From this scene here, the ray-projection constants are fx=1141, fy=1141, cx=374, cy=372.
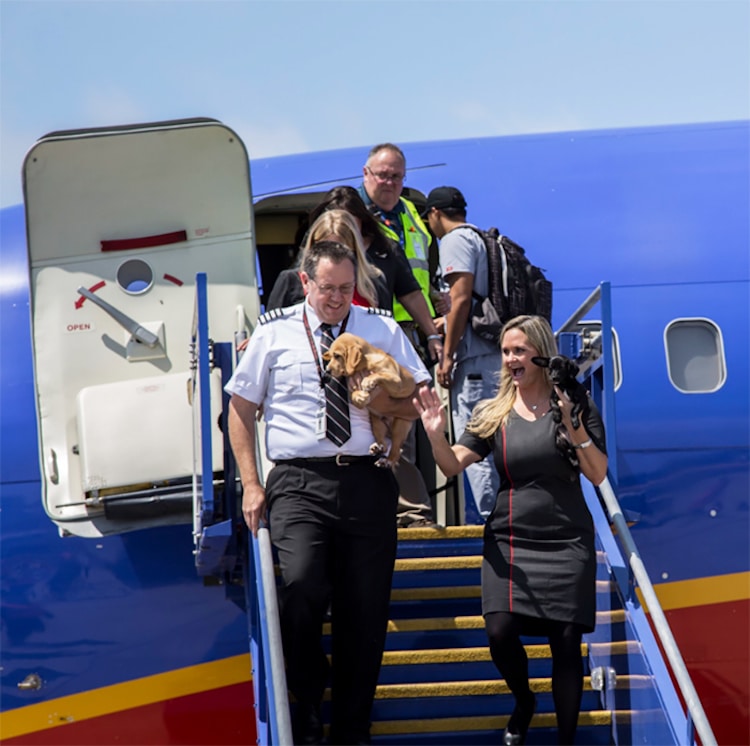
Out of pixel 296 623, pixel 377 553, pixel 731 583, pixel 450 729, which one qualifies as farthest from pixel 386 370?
pixel 731 583

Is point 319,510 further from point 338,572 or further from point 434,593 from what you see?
point 434,593

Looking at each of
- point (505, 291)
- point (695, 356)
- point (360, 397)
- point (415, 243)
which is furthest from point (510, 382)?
point (695, 356)

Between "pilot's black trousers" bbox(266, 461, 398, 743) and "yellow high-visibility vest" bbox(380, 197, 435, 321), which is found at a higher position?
"yellow high-visibility vest" bbox(380, 197, 435, 321)

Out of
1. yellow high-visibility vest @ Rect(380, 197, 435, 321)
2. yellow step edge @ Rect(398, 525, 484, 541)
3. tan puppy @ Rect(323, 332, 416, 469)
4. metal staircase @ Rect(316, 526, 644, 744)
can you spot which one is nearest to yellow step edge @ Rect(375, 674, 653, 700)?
metal staircase @ Rect(316, 526, 644, 744)

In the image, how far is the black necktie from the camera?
15.2 feet

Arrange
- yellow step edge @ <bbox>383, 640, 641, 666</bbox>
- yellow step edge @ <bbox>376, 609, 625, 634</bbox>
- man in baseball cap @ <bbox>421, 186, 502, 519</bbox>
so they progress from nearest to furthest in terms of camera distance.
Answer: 1. yellow step edge @ <bbox>383, 640, 641, 666</bbox>
2. yellow step edge @ <bbox>376, 609, 625, 634</bbox>
3. man in baseball cap @ <bbox>421, 186, 502, 519</bbox>

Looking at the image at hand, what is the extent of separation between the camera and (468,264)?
6145 mm

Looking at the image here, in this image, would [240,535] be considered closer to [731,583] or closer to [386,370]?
[386,370]

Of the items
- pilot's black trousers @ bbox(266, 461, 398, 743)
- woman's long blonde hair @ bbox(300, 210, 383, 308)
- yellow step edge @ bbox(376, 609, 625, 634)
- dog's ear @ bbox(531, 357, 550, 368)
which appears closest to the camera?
pilot's black trousers @ bbox(266, 461, 398, 743)

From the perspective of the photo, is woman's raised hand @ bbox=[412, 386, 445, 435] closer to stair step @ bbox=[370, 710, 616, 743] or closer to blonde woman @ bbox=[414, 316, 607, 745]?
blonde woman @ bbox=[414, 316, 607, 745]

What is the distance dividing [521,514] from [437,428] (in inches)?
20.2

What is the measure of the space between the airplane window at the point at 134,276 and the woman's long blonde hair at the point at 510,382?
2298mm

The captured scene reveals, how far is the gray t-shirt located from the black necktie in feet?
5.27

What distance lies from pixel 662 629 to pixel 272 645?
161cm
